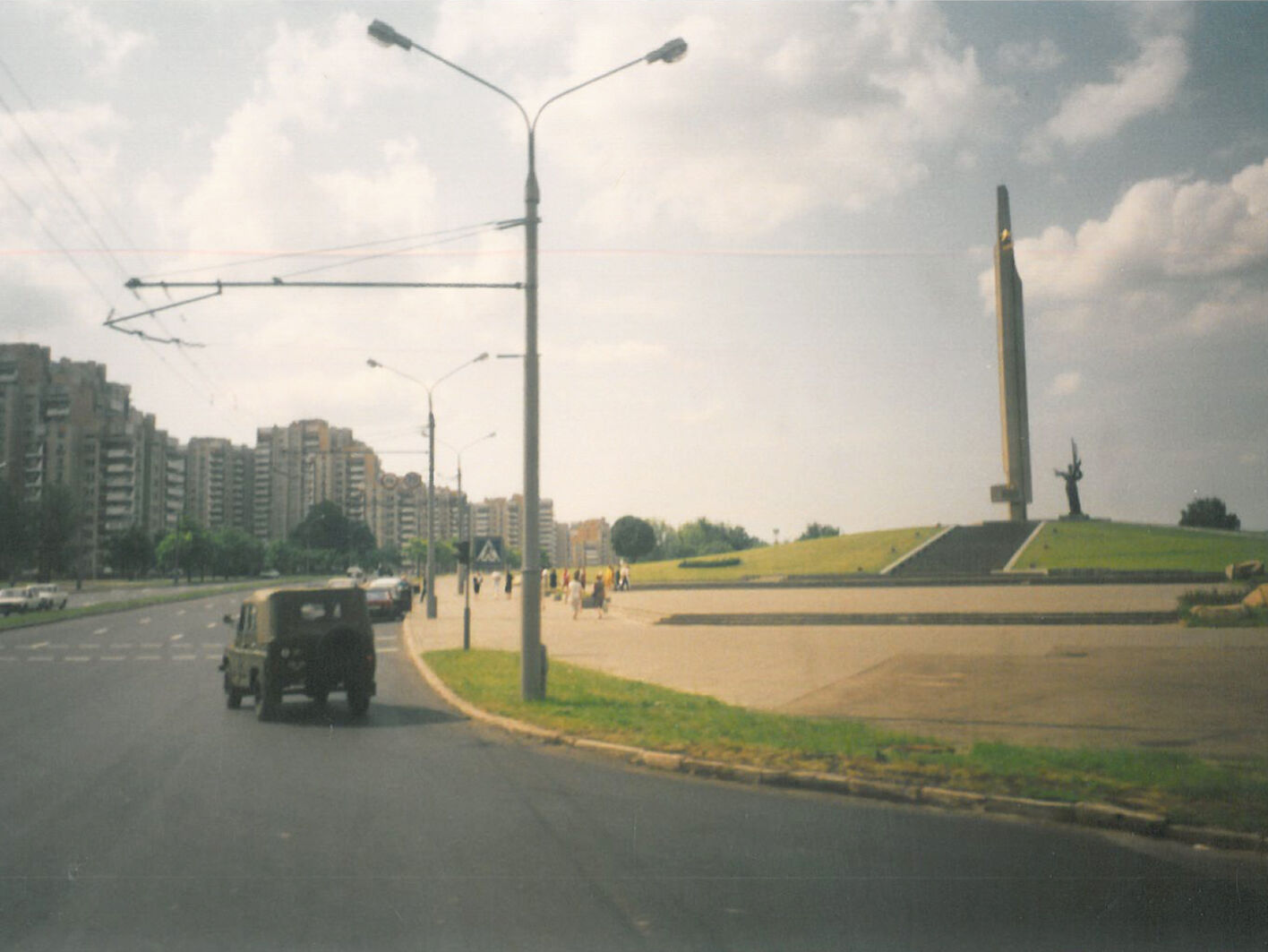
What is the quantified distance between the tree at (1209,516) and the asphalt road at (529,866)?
65511mm

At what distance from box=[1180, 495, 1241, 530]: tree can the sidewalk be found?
129 feet

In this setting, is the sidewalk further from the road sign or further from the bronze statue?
the bronze statue

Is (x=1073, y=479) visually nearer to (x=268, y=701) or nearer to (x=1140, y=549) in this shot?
(x=1140, y=549)

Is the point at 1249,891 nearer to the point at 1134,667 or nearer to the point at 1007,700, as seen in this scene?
the point at 1007,700

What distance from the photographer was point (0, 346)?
110 metres

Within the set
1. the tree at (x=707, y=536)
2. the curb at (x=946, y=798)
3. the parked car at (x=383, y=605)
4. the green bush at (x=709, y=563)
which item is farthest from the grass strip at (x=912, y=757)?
the tree at (x=707, y=536)

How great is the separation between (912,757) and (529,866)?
13.7ft

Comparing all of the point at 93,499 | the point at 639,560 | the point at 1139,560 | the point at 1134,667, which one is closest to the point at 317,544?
the point at 93,499

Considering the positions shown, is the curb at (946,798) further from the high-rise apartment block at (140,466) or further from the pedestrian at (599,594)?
the high-rise apartment block at (140,466)

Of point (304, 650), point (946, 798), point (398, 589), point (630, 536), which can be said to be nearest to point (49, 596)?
point (398, 589)

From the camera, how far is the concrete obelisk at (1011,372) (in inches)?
2566

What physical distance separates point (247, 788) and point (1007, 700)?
346 inches

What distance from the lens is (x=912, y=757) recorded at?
8867mm

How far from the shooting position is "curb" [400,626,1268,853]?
21.5 ft
